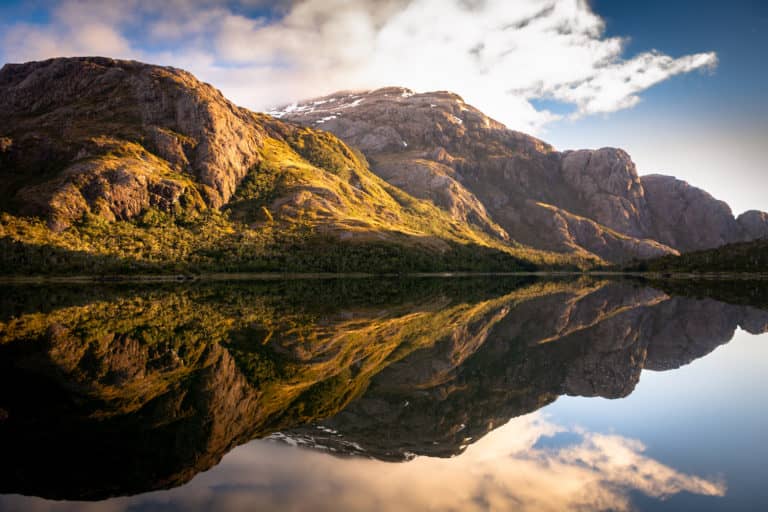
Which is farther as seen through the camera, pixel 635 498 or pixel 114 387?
pixel 114 387

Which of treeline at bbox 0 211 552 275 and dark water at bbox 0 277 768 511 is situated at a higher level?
treeline at bbox 0 211 552 275

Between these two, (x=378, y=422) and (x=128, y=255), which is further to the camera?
(x=128, y=255)

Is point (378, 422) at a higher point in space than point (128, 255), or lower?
lower

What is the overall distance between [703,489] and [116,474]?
15.6 meters

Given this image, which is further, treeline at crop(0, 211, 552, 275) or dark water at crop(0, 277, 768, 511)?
treeline at crop(0, 211, 552, 275)

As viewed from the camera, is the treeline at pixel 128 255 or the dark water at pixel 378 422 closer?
the dark water at pixel 378 422

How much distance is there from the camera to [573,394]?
2173cm

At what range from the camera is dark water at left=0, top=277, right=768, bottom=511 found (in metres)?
11.9

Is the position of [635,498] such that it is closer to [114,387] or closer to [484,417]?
[484,417]

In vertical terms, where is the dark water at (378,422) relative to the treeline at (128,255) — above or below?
below

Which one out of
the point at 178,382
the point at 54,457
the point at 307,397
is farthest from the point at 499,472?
the point at 178,382

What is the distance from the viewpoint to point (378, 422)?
17641mm

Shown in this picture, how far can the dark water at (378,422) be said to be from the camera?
11898mm

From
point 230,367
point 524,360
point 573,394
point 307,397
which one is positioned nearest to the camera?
point 307,397
